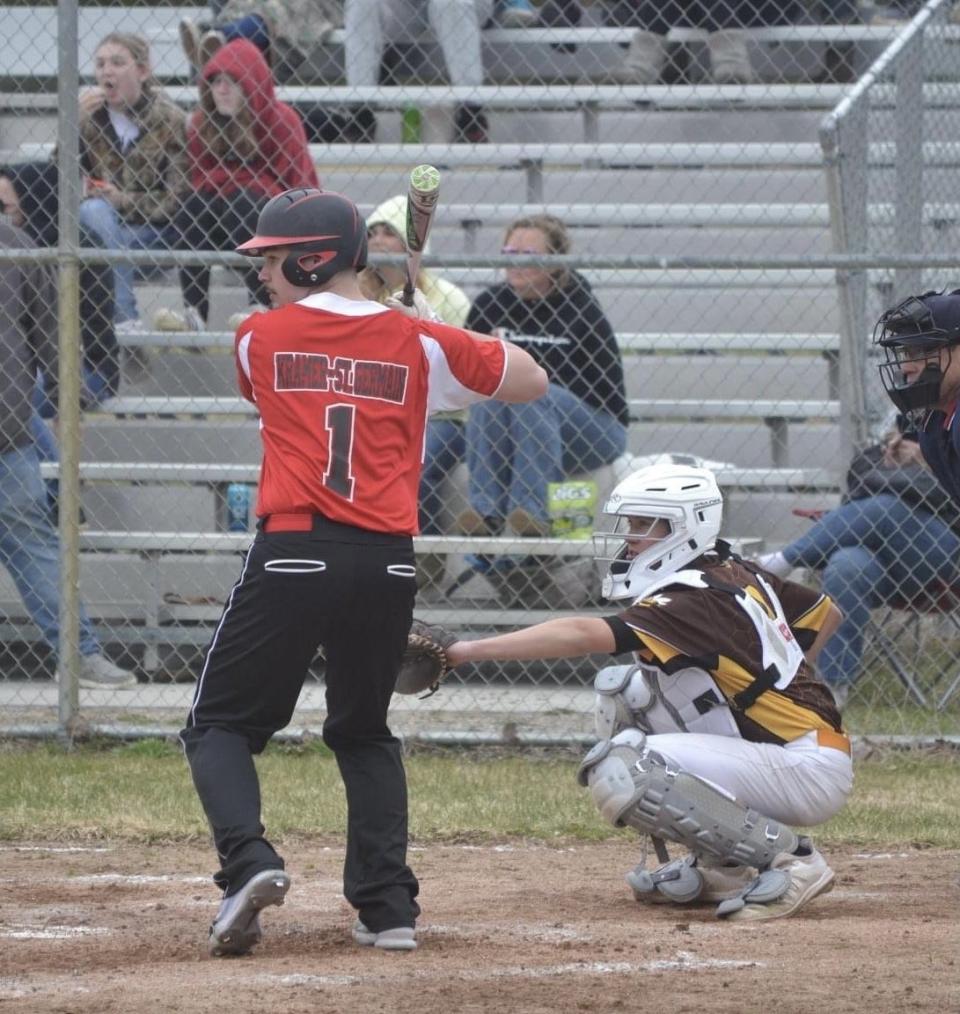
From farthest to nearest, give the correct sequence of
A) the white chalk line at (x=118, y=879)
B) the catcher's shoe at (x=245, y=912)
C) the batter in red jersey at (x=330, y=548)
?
the white chalk line at (x=118, y=879) → the batter in red jersey at (x=330, y=548) → the catcher's shoe at (x=245, y=912)

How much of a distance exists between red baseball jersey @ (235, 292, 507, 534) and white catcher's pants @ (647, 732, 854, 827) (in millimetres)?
1110

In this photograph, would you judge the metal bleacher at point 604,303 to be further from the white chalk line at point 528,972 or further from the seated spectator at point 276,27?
the white chalk line at point 528,972

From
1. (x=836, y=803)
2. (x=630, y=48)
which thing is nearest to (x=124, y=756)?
(x=836, y=803)

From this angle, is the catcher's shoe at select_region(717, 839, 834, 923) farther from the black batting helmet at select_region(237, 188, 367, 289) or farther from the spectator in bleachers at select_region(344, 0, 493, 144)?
the spectator in bleachers at select_region(344, 0, 493, 144)

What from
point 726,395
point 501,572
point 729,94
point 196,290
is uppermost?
point 729,94

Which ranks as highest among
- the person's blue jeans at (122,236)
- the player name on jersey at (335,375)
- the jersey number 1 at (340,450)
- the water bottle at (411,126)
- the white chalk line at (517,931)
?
the water bottle at (411,126)

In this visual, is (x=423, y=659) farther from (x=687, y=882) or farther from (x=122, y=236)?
(x=122, y=236)

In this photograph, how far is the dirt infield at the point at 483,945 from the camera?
3.82 metres

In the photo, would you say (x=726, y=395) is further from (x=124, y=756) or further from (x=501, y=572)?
(x=124, y=756)

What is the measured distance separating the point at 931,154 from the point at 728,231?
207 centimetres

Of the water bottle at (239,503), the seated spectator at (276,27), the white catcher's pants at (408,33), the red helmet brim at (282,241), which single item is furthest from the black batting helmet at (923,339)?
the white catcher's pants at (408,33)

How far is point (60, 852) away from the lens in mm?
5883

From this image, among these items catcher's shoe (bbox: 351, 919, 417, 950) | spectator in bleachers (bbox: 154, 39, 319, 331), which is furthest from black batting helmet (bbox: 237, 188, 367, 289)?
spectator in bleachers (bbox: 154, 39, 319, 331)

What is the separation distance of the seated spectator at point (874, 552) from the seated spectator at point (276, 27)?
4829mm
